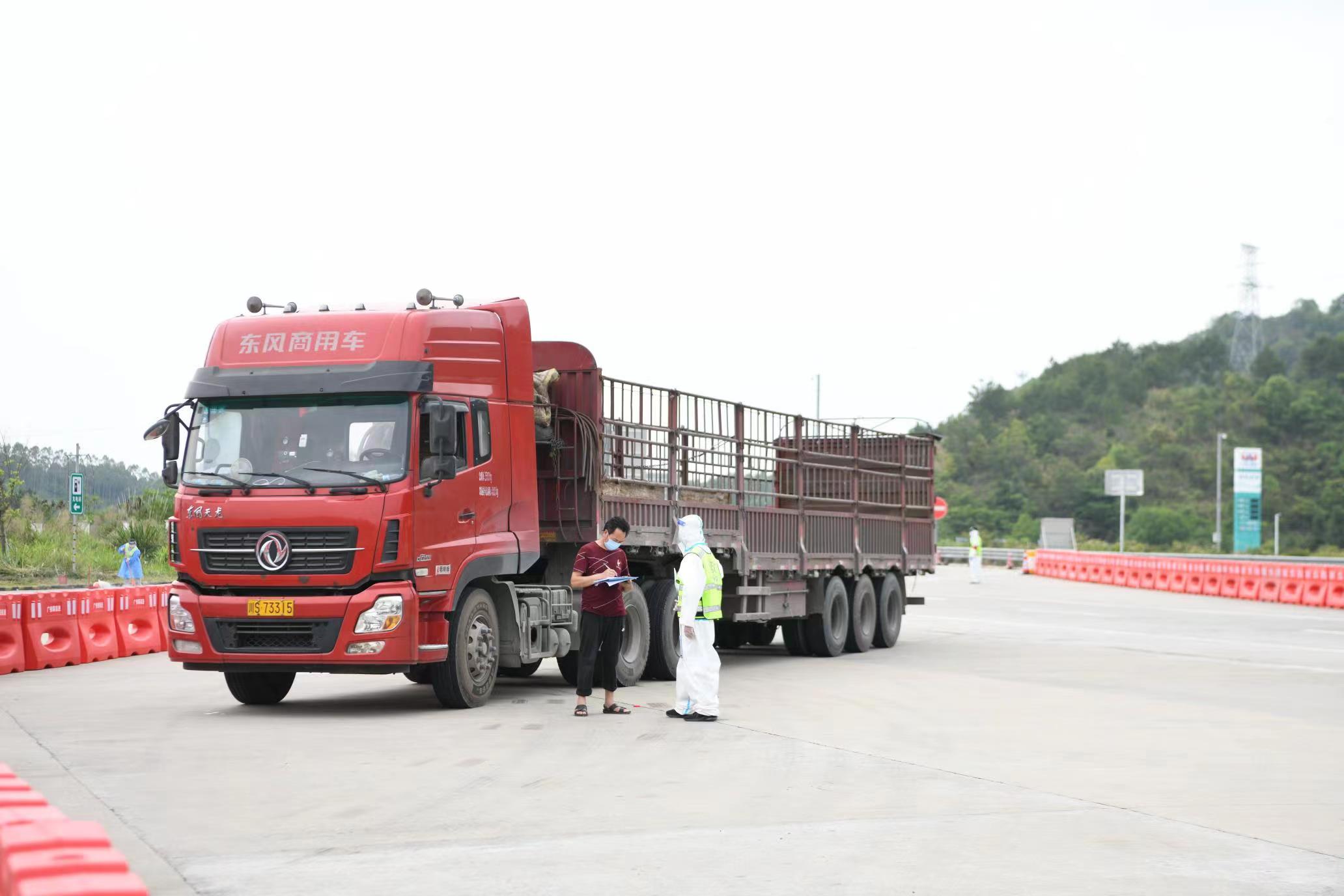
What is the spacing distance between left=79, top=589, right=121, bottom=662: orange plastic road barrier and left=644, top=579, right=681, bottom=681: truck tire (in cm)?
760

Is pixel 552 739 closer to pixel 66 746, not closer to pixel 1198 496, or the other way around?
pixel 66 746

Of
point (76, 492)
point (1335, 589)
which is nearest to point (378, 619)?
point (76, 492)

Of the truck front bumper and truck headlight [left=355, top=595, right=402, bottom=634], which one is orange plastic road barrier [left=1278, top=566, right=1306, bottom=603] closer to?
the truck front bumper

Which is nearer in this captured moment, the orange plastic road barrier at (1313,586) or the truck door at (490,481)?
the truck door at (490,481)

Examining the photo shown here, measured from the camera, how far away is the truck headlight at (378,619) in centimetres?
1345

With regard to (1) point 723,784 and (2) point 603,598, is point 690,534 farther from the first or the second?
(1) point 723,784

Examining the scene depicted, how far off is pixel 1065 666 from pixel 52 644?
1242 centimetres

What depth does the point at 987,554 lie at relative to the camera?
78125 mm

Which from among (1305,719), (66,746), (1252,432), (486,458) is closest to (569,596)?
(486,458)

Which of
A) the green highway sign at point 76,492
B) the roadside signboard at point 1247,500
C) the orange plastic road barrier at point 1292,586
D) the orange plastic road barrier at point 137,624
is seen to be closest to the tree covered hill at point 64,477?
the green highway sign at point 76,492

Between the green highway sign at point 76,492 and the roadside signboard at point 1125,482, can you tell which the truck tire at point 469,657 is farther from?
the roadside signboard at point 1125,482

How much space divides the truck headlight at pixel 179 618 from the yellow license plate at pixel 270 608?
24.1 inches

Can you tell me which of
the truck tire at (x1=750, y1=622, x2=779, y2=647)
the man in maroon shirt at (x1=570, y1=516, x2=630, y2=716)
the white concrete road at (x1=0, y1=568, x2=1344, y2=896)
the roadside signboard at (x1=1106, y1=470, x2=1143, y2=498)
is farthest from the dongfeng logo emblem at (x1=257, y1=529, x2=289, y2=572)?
the roadside signboard at (x1=1106, y1=470, x2=1143, y2=498)

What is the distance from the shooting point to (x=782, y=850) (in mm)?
7992
